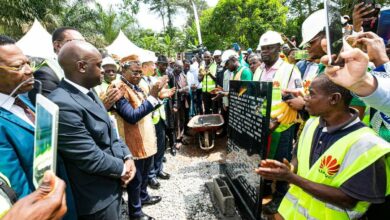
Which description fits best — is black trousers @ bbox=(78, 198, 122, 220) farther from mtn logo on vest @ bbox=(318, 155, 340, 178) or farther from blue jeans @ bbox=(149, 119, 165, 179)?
blue jeans @ bbox=(149, 119, 165, 179)

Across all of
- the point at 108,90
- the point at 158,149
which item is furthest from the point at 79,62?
the point at 158,149

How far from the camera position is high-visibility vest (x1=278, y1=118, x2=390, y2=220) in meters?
1.50

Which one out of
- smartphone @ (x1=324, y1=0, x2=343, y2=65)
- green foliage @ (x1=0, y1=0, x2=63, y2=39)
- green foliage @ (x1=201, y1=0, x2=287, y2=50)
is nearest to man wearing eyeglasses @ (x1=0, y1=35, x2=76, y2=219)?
smartphone @ (x1=324, y1=0, x2=343, y2=65)

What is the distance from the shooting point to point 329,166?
1.64 m

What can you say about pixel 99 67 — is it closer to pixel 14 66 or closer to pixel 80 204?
pixel 14 66

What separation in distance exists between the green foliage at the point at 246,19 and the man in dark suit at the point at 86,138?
1907cm

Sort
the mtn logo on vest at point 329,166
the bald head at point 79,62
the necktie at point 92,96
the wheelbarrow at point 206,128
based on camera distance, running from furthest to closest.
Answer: the wheelbarrow at point 206,128 < the necktie at point 92,96 < the bald head at point 79,62 < the mtn logo on vest at point 329,166

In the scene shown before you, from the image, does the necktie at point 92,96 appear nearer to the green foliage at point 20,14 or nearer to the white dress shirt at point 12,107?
the white dress shirt at point 12,107

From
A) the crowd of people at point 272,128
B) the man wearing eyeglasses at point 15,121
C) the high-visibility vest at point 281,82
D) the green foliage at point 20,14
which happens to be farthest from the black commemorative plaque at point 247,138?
the green foliage at point 20,14

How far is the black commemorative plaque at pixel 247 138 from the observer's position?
8.47ft

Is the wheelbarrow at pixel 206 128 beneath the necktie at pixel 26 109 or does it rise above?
beneath

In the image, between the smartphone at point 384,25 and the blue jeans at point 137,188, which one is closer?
the smartphone at point 384,25

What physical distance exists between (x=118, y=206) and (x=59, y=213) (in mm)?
1206

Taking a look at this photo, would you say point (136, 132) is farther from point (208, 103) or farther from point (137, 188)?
point (208, 103)
